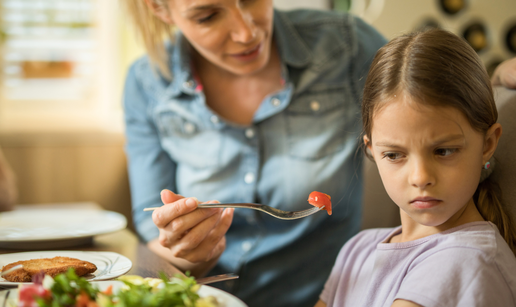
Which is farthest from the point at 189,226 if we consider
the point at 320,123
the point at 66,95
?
the point at 66,95

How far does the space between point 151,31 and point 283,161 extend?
0.52 meters

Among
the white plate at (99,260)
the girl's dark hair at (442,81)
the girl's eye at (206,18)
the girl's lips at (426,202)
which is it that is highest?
the girl's eye at (206,18)

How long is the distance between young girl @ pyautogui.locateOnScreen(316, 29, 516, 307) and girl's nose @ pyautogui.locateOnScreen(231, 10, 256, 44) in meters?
0.36

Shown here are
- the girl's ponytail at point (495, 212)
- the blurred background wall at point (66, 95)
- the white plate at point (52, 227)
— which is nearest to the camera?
the girl's ponytail at point (495, 212)

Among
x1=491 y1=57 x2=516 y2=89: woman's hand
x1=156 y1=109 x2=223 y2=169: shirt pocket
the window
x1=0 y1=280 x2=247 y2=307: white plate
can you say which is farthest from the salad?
the window

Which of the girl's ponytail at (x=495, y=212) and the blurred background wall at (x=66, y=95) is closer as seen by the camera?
the girl's ponytail at (x=495, y=212)

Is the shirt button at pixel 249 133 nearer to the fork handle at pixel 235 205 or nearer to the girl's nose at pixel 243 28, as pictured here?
the girl's nose at pixel 243 28

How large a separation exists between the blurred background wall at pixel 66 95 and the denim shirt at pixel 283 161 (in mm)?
1136

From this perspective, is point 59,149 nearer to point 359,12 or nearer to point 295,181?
point 295,181

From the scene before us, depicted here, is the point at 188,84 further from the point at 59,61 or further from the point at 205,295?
the point at 59,61

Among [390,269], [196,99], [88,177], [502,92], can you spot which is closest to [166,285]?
[390,269]

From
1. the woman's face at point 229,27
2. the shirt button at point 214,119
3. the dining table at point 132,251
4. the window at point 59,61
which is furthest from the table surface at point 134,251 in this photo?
the window at point 59,61

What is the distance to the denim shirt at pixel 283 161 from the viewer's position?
1181mm

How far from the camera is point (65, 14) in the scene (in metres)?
2.66
